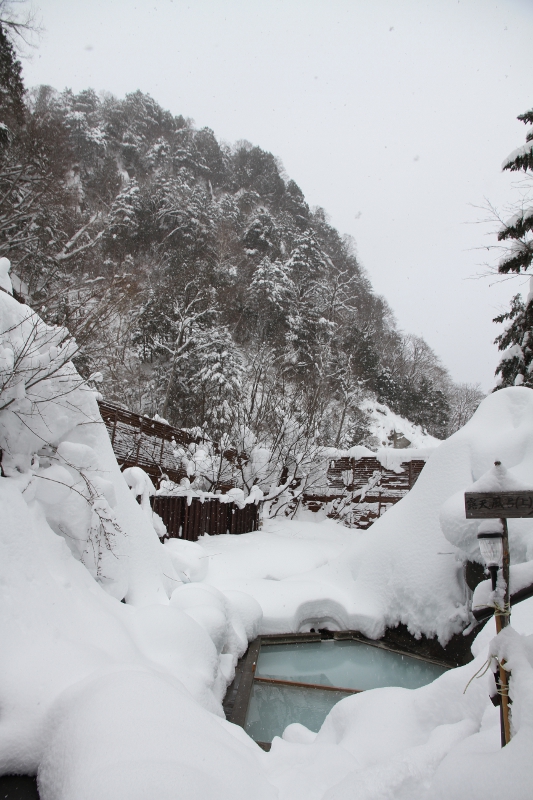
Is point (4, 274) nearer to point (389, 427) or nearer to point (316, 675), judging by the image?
point (316, 675)

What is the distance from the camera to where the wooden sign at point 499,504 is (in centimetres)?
153

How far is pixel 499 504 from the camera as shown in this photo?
155 cm

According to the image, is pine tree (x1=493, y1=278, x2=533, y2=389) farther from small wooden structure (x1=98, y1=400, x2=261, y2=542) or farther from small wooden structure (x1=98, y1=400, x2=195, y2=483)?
small wooden structure (x1=98, y1=400, x2=195, y2=483)

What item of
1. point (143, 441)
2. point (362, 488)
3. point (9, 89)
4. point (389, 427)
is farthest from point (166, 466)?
point (389, 427)

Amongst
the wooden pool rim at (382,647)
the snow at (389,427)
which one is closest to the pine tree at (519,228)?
the wooden pool rim at (382,647)

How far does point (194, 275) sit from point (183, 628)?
61.8ft

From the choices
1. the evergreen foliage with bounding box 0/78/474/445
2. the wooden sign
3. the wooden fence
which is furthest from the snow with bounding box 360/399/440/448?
the wooden sign

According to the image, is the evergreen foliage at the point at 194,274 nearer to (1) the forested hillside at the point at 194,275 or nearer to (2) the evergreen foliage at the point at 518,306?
(1) the forested hillside at the point at 194,275

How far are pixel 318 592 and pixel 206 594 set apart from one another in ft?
6.38

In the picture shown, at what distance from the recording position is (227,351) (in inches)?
647

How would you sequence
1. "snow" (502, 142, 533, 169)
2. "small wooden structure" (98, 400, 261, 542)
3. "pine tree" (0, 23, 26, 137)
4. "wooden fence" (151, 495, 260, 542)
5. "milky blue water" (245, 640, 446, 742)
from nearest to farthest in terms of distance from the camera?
"milky blue water" (245, 640, 446, 742) → "small wooden structure" (98, 400, 261, 542) → "wooden fence" (151, 495, 260, 542) → "snow" (502, 142, 533, 169) → "pine tree" (0, 23, 26, 137)

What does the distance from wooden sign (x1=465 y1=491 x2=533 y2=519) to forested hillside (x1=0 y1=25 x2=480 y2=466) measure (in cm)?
596

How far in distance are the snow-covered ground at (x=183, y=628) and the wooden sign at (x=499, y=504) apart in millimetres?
102

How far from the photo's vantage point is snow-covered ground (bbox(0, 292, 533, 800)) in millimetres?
1532
